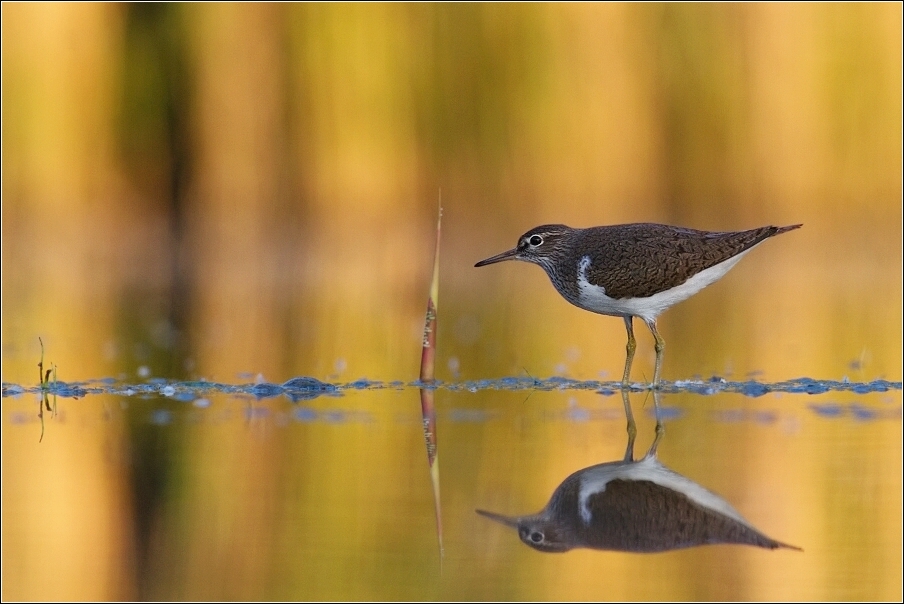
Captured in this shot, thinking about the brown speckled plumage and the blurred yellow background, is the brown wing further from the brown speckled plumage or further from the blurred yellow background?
the blurred yellow background

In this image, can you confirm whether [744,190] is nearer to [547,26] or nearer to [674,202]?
[674,202]

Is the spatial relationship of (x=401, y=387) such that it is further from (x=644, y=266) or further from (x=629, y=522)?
(x=629, y=522)

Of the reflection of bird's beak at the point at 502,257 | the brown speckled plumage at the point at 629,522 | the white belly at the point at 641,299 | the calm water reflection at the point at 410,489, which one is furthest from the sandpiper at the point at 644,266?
the brown speckled plumage at the point at 629,522

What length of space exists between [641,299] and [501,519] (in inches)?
134

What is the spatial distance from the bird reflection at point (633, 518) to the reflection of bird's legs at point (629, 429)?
41 centimetres

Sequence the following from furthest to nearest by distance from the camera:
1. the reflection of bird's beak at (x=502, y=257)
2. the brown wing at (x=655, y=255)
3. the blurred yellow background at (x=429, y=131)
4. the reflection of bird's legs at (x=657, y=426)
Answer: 1. the blurred yellow background at (x=429, y=131)
2. the reflection of bird's beak at (x=502, y=257)
3. the brown wing at (x=655, y=255)
4. the reflection of bird's legs at (x=657, y=426)

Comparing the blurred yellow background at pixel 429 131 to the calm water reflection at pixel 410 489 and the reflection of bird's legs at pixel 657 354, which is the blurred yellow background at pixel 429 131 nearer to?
the reflection of bird's legs at pixel 657 354

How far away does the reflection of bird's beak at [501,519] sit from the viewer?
4.71 meters

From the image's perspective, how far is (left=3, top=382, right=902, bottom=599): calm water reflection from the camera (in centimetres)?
410

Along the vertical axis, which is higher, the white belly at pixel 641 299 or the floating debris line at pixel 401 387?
the white belly at pixel 641 299

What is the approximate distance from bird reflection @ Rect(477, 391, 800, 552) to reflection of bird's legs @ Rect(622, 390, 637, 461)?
1.35 feet

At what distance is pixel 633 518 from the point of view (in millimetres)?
4664

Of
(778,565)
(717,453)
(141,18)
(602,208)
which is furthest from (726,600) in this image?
(141,18)

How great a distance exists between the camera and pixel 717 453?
575 centimetres
